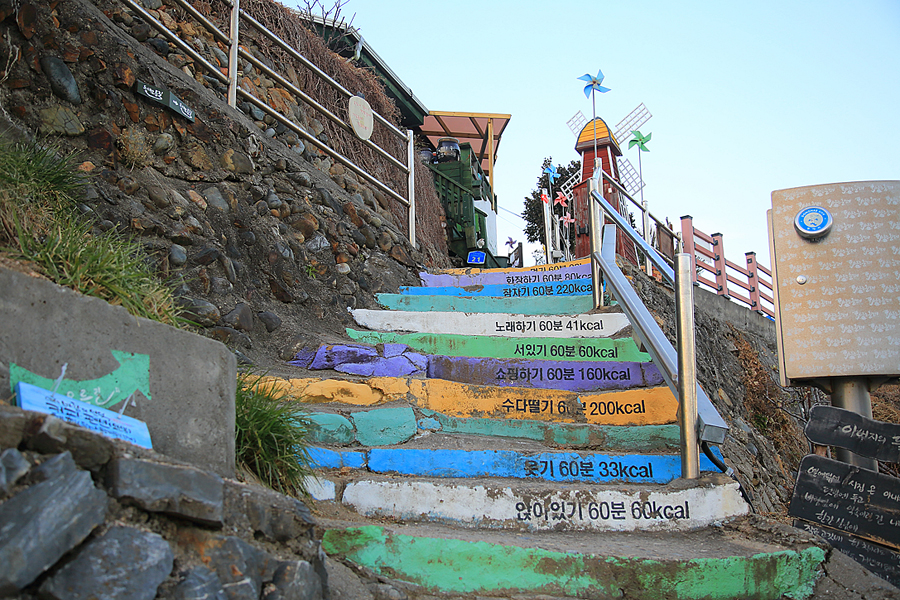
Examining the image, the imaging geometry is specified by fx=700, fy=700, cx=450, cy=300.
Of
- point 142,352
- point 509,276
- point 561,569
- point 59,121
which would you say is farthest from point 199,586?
point 509,276

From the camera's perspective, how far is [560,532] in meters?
2.52

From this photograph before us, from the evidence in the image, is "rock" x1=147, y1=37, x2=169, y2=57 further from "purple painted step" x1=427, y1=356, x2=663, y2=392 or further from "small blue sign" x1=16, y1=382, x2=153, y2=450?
"small blue sign" x1=16, y1=382, x2=153, y2=450

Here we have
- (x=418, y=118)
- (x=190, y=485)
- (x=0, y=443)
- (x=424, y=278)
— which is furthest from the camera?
(x=418, y=118)

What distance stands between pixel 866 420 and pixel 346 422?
202 centimetres

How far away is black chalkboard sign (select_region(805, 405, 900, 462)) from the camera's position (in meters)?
2.48

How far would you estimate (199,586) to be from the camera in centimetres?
137

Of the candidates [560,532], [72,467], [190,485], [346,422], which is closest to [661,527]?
[560,532]

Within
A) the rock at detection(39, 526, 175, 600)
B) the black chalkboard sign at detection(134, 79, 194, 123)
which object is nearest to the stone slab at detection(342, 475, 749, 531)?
the rock at detection(39, 526, 175, 600)

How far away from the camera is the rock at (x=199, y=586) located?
4.39 feet

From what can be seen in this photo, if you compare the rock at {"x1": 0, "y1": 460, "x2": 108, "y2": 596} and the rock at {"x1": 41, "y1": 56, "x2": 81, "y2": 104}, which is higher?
the rock at {"x1": 41, "y1": 56, "x2": 81, "y2": 104}

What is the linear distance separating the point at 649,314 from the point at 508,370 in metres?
0.86

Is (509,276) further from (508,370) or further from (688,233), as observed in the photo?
(688,233)

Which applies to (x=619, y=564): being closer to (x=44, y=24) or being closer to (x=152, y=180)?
(x=152, y=180)

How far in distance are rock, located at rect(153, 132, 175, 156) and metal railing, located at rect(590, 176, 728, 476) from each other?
8.80 feet
